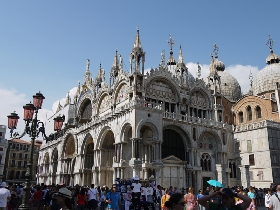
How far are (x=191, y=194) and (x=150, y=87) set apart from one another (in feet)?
71.5

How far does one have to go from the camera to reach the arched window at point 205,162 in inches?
1251

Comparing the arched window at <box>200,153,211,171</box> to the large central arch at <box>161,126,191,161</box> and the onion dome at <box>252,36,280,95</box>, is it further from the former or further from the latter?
the onion dome at <box>252,36,280,95</box>

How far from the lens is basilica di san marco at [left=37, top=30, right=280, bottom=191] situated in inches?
1073

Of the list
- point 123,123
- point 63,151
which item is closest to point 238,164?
point 123,123

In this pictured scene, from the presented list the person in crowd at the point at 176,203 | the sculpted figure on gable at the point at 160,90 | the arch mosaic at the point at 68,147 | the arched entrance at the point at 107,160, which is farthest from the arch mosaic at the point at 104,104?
the person in crowd at the point at 176,203

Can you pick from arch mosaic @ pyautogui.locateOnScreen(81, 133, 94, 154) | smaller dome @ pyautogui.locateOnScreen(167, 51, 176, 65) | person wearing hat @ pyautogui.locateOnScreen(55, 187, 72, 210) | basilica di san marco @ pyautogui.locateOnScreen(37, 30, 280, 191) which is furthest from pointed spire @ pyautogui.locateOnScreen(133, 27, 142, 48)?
person wearing hat @ pyautogui.locateOnScreen(55, 187, 72, 210)

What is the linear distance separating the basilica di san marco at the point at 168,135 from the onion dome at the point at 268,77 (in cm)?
537

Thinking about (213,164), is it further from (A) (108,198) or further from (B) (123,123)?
(A) (108,198)

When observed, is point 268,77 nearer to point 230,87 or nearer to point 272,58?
point 272,58

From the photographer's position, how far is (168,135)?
3025 cm

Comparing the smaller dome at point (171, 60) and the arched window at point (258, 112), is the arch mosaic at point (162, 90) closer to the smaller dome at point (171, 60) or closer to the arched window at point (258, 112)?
the arched window at point (258, 112)

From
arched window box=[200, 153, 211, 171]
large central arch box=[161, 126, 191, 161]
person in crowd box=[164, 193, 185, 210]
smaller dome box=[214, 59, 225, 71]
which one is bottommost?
person in crowd box=[164, 193, 185, 210]

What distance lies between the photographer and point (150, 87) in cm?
3198

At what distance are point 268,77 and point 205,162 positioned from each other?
2175cm
